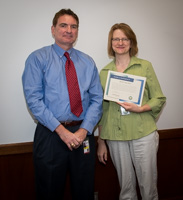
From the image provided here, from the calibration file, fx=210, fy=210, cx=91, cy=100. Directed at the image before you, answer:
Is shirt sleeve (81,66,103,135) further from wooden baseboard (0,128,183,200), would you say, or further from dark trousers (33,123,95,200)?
wooden baseboard (0,128,183,200)

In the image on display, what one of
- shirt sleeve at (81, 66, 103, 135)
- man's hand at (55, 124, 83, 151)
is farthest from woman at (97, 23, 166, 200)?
man's hand at (55, 124, 83, 151)

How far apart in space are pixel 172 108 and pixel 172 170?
2.39ft

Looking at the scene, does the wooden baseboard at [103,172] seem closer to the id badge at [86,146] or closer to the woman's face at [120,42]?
the id badge at [86,146]

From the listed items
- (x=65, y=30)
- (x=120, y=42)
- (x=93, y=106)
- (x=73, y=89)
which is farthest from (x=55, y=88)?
(x=120, y=42)

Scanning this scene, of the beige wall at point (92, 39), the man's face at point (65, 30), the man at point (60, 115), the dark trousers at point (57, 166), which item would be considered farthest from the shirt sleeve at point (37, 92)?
the beige wall at point (92, 39)

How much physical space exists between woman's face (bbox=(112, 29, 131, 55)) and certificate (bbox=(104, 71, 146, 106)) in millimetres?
213

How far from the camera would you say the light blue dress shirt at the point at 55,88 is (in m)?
1.52

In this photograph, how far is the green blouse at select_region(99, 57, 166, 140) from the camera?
69.7 inches

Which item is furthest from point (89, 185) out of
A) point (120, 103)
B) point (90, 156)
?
point (120, 103)

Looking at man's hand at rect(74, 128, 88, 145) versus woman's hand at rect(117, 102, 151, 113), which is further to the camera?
woman's hand at rect(117, 102, 151, 113)

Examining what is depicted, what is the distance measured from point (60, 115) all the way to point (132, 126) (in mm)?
623

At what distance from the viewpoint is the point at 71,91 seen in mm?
1604

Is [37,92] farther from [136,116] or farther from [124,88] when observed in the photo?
[136,116]

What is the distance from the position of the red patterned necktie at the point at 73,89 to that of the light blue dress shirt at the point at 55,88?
0.03m
